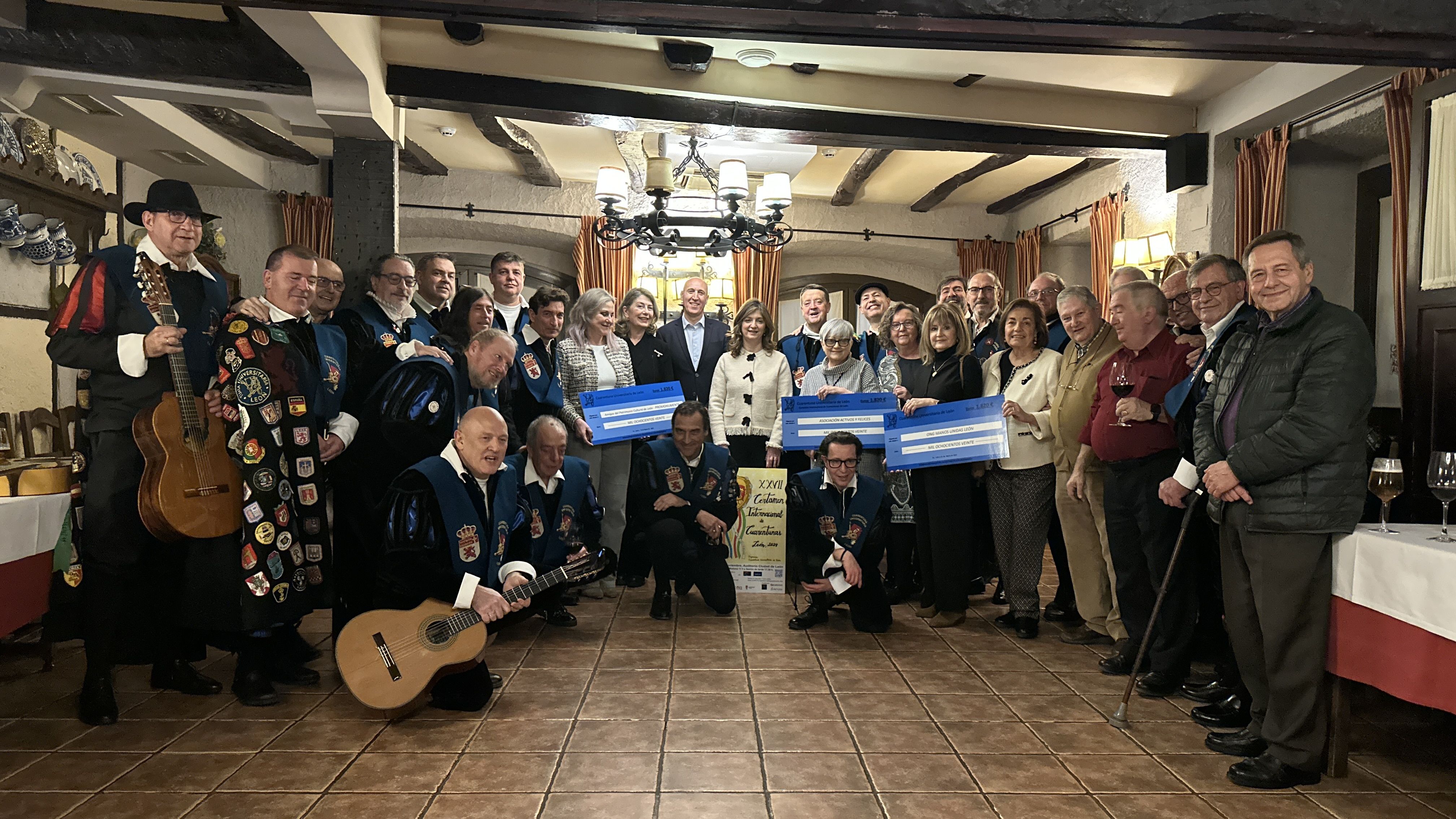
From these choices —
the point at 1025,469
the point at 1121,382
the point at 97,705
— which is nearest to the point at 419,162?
the point at 97,705

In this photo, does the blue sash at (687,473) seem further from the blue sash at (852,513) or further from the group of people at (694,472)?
the blue sash at (852,513)

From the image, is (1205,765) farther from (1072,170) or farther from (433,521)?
(1072,170)

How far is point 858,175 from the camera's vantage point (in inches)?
353

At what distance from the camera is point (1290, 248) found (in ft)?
9.08

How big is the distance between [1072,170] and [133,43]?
7.57 meters

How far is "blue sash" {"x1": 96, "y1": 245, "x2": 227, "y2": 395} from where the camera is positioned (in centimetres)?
318

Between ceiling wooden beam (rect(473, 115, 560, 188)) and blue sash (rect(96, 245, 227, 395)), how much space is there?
3346mm

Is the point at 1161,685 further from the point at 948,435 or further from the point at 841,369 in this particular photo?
the point at 841,369

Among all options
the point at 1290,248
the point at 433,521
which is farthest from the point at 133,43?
the point at 1290,248

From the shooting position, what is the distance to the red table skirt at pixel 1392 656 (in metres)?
2.42

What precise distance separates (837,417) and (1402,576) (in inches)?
111

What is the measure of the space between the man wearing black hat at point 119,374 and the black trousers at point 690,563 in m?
2.15

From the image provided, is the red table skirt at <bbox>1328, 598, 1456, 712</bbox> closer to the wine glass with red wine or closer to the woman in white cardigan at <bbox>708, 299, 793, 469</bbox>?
the wine glass with red wine

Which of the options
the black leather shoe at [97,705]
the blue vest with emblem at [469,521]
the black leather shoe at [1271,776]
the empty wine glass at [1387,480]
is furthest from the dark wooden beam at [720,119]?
the black leather shoe at [1271,776]
